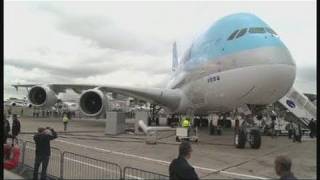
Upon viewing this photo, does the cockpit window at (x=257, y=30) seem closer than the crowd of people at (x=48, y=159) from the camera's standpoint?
No

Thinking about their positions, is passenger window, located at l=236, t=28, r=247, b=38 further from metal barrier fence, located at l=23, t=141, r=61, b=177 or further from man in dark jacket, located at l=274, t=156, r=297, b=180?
man in dark jacket, located at l=274, t=156, r=297, b=180

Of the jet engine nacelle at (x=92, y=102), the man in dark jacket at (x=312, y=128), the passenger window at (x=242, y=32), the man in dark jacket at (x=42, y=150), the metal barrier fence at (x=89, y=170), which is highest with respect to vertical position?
the passenger window at (x=242, y=32)

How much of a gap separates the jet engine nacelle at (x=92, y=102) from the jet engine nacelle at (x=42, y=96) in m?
4.91

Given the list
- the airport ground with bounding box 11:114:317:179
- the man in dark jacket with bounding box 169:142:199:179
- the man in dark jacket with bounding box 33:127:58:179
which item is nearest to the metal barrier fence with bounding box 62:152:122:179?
the man in dark jacket with bounding box 33:127:58:179

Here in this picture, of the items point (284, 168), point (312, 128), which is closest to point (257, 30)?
point (312, 128)

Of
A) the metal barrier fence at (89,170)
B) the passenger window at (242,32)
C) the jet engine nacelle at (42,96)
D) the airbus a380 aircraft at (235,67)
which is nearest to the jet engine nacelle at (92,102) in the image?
the airbus a380 aircraft at (235,67)

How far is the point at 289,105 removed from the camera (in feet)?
82.3

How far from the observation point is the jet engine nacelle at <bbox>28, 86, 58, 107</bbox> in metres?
30.1

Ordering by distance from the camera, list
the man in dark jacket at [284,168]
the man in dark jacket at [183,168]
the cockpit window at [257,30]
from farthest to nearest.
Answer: the cockpit window at [257,30]
the man in dark jacket at [183,168]
the man in dark jacket at [284,168]

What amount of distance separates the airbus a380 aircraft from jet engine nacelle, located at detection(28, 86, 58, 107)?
10.5m

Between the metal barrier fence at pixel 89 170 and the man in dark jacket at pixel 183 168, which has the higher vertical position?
the man in dark jacket at pixel 183 168

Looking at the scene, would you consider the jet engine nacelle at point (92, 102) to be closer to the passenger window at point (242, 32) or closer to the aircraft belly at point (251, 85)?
the aircraft belly at point (251, 85)

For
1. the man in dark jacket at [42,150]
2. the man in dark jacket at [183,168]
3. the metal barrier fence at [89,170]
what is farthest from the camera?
the man in dark jacket at [42,150]

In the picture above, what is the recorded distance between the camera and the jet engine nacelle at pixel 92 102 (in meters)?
25.6
